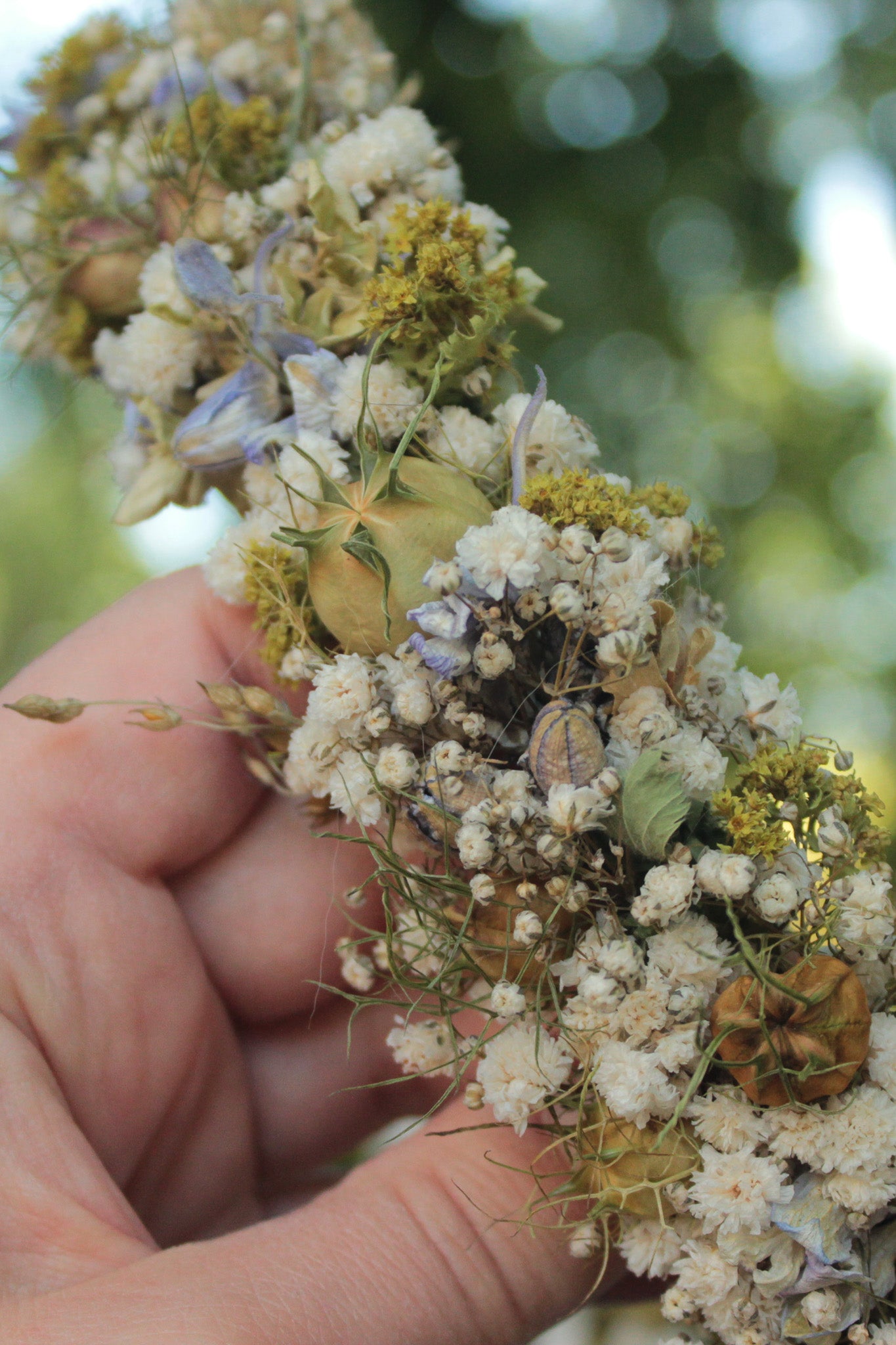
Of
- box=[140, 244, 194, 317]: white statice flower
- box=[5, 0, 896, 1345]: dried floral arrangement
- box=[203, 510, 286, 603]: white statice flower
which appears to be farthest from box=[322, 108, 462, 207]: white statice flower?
box=[203, 510, 286, 603]: white statice flower

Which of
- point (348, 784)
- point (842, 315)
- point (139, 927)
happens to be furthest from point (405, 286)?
point (842, 315)

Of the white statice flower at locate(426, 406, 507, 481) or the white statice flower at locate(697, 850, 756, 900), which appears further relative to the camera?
the white statice flower at locate(426, 406, 507, 481)

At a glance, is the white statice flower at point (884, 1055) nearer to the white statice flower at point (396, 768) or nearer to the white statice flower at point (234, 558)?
the white statice flower at point (396, 768)

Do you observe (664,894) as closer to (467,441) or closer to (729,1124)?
(729,1124)

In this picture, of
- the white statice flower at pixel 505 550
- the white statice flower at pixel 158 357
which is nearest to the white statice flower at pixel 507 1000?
the white statice flower at pixel 505 550

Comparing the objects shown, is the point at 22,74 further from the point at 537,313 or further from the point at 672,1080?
the point at 672,1080

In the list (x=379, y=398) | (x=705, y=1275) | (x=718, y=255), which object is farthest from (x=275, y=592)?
(x=718, y=255)

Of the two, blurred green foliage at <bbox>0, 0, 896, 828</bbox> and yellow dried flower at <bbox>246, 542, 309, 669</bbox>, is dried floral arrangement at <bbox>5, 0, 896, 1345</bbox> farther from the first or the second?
blurred green foliage at <bbox>0, 0, 896, 828</bbox>

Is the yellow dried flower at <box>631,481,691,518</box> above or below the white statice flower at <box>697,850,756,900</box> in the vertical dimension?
above
